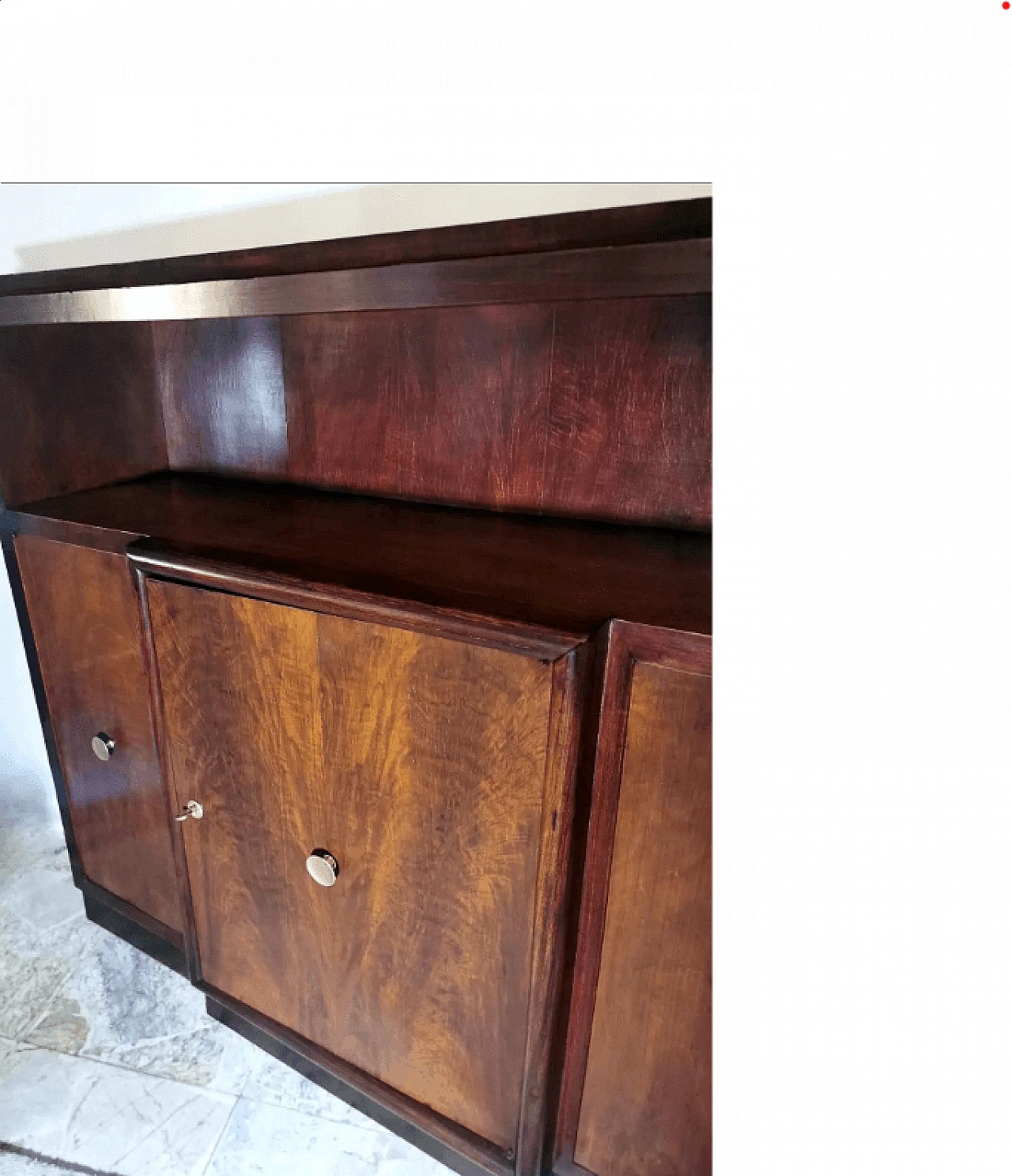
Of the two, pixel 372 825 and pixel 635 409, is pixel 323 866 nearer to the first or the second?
pixel 372 825

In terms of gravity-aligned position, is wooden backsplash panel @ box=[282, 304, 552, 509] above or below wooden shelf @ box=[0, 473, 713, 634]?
above

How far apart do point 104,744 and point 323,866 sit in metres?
0.47

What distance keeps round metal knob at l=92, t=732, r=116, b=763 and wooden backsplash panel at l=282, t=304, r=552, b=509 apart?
1.63 feet

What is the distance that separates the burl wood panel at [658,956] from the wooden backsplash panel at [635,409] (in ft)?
1.07

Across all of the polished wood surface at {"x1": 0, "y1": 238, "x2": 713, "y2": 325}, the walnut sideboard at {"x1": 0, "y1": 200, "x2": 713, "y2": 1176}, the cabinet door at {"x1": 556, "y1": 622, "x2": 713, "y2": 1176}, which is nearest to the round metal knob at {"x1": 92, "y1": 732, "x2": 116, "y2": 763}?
the walnut sideboard at {"x1": 0, "y1": 200, "x2": 713, "y2": 1176}

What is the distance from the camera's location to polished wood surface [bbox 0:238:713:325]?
0.55 meters

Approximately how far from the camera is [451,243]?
635 mm

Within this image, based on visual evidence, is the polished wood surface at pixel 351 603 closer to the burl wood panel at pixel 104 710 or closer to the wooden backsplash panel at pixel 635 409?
the burl wood panel at pixel 104 710

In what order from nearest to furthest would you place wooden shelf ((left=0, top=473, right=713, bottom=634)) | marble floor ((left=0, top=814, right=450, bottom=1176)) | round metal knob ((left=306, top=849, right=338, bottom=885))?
wooden shelf ((left=0, top=473, right=713, bottom=634)), round metal knob ((left=306, top=849, right=338, bottom=885)), marble floor ((left=0, top=814, right=450, bottom=1176))

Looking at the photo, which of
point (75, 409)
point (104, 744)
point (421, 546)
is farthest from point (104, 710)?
point (421, 546)

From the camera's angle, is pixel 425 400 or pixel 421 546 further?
pixel 425 400

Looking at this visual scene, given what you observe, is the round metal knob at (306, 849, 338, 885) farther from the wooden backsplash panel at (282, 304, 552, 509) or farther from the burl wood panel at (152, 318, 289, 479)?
the burl wood panel at (152, 318, 289, 479)
